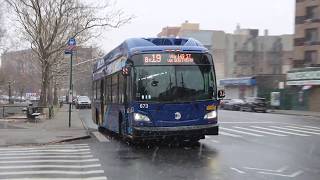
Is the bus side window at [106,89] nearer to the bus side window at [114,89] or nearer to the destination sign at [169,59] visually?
the bus side window at [114,89]

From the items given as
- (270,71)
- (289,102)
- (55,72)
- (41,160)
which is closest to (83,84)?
(270,71)

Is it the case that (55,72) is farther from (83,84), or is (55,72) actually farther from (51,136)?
(83,84)

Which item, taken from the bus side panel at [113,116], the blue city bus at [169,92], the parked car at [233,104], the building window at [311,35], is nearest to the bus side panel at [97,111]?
the bus side panel at [113,116]

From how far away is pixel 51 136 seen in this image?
22.1 meters

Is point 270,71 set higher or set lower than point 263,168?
higher

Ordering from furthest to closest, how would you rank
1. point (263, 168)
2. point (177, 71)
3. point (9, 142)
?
point (9, 142), point (177, 71), point (263, 168)

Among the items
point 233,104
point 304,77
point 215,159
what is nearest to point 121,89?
point 215,159

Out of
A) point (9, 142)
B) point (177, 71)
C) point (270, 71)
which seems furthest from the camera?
point (270, 71)

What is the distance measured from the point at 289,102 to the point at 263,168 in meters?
50.7

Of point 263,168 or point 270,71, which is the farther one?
point 270,71

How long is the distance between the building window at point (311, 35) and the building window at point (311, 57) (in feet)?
4.76

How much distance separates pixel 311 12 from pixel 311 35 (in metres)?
2.55

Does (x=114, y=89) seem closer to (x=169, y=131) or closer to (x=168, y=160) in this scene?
(x=169, y=131)

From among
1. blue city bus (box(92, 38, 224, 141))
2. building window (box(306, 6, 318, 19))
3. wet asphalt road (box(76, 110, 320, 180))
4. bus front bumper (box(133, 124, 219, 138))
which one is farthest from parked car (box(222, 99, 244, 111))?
bus front bumper (box(133, 124, 219, 138))
